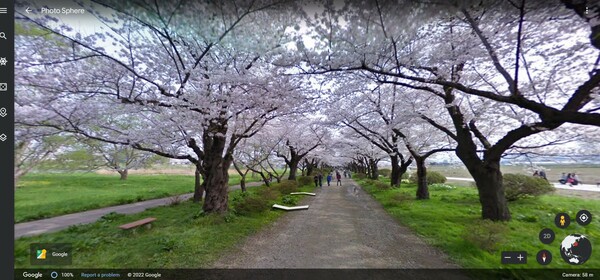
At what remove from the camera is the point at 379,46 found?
14.5 ft

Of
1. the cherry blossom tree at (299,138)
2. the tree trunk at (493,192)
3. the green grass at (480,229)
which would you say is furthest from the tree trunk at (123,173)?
the tree trunk at (493,192)

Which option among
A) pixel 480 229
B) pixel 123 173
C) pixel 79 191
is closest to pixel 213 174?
pixel 79 191

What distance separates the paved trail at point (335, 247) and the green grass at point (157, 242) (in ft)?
2.01

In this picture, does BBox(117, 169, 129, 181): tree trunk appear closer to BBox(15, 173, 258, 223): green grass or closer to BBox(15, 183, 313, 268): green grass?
BBox(15, 173, 258, 223): green grass

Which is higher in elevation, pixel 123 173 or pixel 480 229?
pixel 123 173

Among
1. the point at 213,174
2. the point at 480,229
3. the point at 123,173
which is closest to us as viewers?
the point at 480,229

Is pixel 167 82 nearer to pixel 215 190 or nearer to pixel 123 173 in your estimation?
pixel 215 190

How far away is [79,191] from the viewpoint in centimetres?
677

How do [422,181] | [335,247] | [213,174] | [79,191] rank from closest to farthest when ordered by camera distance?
[335,247] → [79,191] → [213,174] → [422,181]

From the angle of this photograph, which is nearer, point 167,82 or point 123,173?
point 167,82
